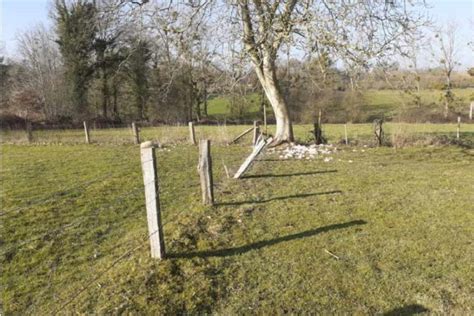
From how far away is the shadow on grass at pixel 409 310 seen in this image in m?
3.38

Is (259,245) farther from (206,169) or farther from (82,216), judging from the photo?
(82,216)

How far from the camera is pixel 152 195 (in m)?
4.18

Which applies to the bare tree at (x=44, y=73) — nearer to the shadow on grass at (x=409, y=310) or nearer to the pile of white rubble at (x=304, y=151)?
the pile of white rubble at (x=304, y=151)

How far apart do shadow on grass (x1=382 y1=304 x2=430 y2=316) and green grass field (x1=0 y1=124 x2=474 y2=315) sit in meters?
0.02

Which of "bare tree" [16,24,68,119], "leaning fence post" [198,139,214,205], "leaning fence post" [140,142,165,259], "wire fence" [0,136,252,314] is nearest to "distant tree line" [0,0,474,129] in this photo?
"bare tree" [16,24,68,119]

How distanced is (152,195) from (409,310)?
9.20 feet

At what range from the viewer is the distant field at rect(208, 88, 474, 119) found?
31.0 m

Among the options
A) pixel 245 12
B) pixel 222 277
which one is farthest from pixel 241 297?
pixel 245 12

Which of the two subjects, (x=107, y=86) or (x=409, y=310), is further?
(x=107, y=86)

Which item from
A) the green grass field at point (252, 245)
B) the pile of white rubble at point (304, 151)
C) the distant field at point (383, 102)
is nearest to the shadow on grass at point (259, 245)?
the green grass field at point (252, 245)

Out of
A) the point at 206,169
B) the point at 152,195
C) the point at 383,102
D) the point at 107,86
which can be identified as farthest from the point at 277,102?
the point at 383,102

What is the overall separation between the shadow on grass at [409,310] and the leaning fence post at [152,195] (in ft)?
7.98

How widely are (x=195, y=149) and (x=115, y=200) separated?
7084 millimetres

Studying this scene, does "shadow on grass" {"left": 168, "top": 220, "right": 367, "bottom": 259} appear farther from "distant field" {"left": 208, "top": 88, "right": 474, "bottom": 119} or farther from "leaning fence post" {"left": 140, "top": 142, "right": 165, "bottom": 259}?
"distant field" {"left": 208, "top": 88, "right": 474, "bottom": 119}
